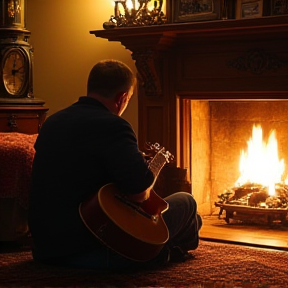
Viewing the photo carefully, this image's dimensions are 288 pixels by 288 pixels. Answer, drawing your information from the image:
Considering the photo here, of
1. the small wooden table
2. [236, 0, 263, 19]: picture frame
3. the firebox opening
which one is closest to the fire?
the firebox opening

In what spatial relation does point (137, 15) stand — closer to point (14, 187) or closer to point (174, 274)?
point (14, 187)

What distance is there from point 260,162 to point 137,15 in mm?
1143

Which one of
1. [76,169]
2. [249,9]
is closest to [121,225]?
[76,169]

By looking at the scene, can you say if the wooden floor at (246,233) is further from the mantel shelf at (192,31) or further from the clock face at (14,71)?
the clock face at (14,71)

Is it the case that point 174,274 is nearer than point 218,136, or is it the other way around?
point 174,274

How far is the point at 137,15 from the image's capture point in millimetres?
3848

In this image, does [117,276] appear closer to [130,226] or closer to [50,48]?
[130,226]

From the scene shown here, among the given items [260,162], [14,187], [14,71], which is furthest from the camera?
[14,71]

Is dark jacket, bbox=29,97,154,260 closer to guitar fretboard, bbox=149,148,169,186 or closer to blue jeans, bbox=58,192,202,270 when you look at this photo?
blue jeans, bbox=58,192,202,270

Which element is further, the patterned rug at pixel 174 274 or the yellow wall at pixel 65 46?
the yellow wall at pixel 65 46

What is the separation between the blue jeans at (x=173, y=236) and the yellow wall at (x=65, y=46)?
146 cm

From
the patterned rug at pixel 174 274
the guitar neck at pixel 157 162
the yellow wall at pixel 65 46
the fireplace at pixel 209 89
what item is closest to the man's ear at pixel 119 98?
the guitar neck at pixel 157 162

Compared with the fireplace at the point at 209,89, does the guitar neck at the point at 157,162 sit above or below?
below

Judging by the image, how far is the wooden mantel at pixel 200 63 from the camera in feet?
11.8
